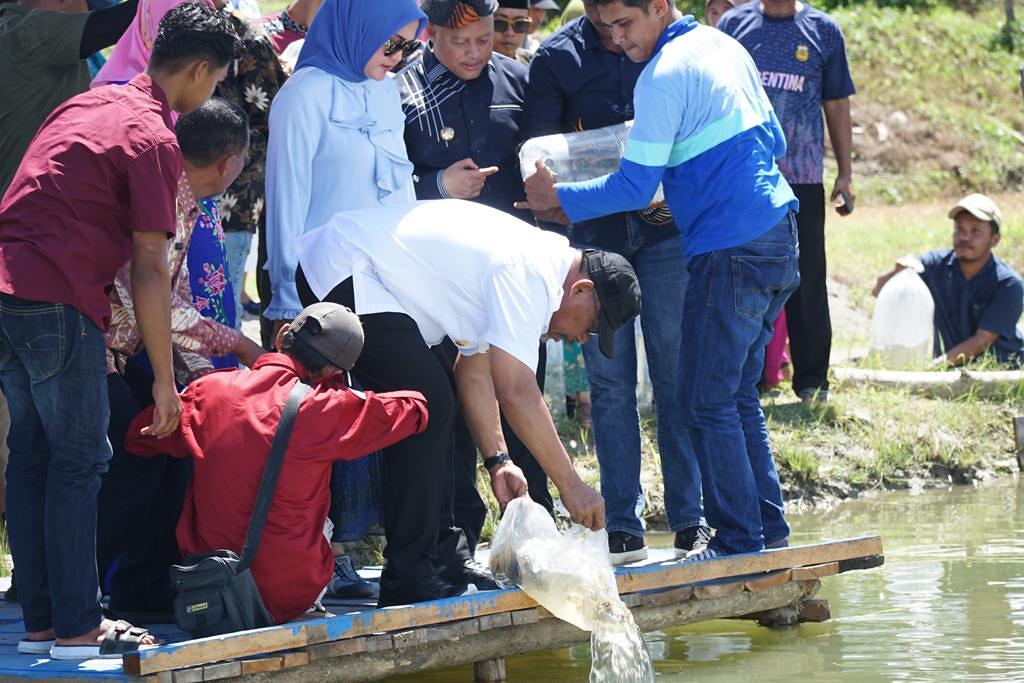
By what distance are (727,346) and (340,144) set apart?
1.55 m

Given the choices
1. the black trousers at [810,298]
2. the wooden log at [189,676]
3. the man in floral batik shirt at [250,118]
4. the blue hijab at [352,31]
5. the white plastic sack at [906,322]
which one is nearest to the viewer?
the wooden log at [189,676]

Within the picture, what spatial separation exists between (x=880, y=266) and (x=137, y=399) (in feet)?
33.0

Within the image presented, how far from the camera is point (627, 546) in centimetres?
613

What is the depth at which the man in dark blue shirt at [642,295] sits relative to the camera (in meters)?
6.10

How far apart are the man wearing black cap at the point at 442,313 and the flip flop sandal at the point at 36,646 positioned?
3.52 ft

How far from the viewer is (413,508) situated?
512cm

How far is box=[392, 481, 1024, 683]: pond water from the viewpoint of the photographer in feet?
19.0

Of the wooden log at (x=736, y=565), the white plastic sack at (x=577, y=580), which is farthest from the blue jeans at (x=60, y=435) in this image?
the wooden log at (x=736, y=565)

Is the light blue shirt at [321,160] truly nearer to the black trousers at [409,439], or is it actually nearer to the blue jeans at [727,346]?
the black trousers at [409,439]

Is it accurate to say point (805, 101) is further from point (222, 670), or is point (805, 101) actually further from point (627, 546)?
point (222, 670)

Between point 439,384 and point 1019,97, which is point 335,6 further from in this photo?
point 1019,97

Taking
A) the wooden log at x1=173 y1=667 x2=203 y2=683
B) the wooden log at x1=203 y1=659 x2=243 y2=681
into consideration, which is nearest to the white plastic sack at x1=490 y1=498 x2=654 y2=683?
the wooden log at x1=203 y1=659 x2=243 y2=681

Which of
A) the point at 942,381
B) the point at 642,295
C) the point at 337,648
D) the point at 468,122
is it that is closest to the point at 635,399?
the point at 642,295

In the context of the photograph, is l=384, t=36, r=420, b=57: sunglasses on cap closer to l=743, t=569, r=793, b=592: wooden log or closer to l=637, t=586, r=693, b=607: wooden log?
l=637, t=586, r=693, b=607: wooden log
